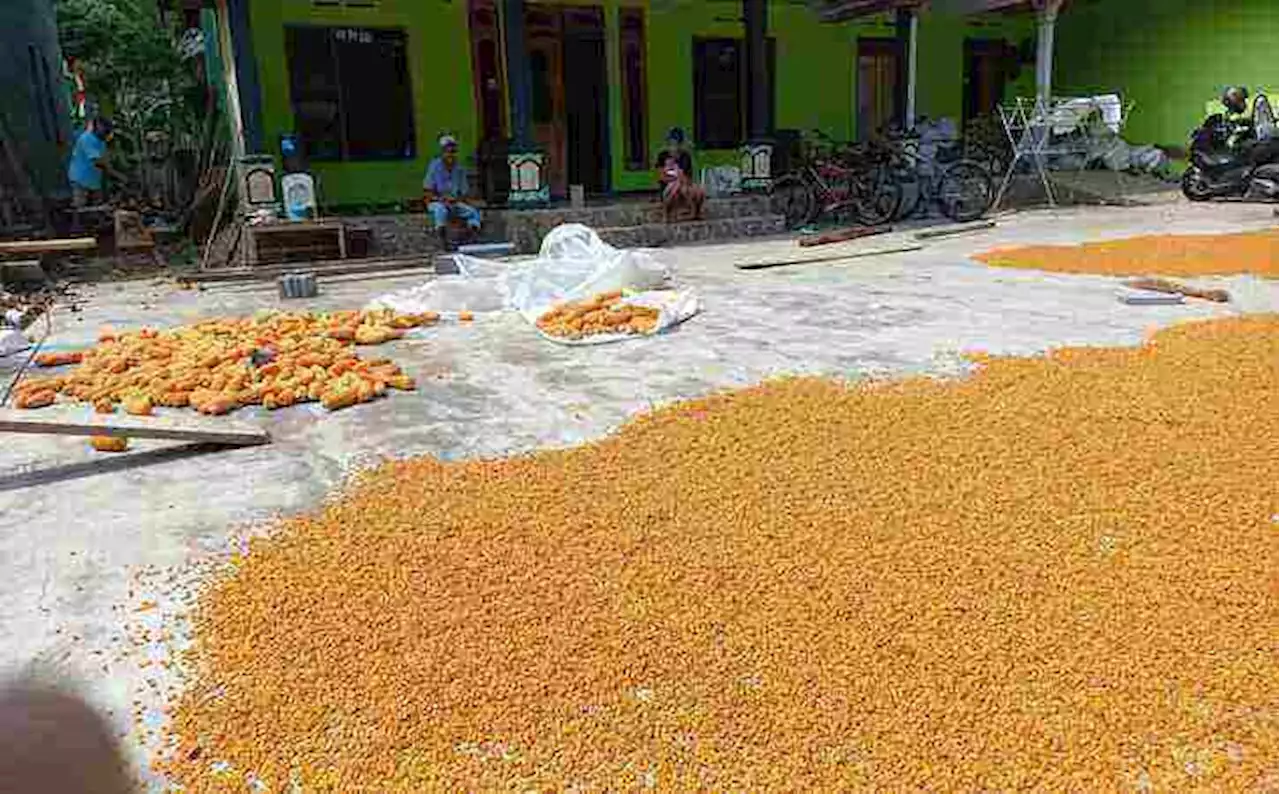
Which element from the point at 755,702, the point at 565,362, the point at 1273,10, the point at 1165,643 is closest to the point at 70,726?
the point at 755,702

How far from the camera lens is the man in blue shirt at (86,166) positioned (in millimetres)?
10547

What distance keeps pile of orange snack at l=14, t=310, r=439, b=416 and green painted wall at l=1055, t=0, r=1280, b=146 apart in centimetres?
1311

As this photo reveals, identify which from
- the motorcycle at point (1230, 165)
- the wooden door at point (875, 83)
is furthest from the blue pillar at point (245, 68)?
the motorcycle at point (1230, 165)

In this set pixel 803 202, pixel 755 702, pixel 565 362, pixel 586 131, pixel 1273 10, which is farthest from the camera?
pixel 1273 10

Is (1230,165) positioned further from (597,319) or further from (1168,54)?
(597,319)

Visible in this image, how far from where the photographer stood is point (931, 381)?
12.8 feet

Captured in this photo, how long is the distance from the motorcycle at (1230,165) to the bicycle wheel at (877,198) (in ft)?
14.1

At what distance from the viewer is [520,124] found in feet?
31.6

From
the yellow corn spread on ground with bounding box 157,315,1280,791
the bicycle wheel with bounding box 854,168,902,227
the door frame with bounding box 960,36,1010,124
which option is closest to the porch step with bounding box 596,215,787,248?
the bicycle wheel with bounding box 854,168,902,227

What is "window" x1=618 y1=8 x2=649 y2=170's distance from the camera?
11516mm

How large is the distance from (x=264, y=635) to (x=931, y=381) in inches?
111

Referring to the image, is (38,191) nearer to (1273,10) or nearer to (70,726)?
(70,726)

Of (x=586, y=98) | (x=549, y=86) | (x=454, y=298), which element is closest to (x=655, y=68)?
(x=586, y=98)

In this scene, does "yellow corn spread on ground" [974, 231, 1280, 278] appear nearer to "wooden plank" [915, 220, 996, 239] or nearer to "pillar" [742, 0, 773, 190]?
"wooden plank" [915, 220, 996, 239]
